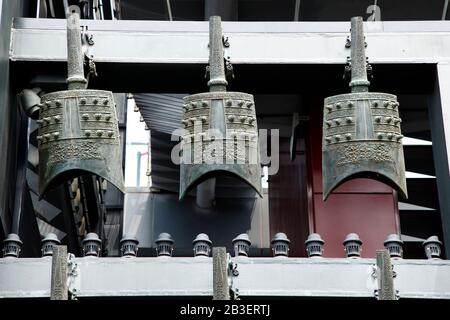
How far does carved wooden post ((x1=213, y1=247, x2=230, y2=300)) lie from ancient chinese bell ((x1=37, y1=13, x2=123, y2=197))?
1826 mm

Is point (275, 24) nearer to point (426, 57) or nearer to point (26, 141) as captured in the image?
point (426, 57)

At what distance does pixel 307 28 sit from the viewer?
81.5 ft

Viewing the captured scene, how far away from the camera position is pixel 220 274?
20188 millimetres

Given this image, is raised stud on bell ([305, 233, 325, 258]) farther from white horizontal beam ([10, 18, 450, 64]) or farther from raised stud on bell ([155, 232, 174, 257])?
white horizontal beam ([10, 18, 450, 64])

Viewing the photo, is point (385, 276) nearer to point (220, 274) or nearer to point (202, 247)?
point (220, 274)

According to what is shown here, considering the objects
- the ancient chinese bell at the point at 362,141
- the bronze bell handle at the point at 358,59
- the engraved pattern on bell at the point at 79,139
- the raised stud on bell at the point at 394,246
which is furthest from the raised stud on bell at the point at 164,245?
the bronze bell handle at the point at 358,59

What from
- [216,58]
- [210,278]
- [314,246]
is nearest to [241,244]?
[210,278]

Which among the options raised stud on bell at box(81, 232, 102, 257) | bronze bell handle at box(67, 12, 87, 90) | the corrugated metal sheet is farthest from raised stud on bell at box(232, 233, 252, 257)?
the corrugated metal sheet

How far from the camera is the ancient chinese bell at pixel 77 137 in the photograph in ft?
67.6

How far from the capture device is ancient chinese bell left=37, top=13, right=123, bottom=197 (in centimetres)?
2061

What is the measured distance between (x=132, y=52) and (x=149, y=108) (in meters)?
9.37

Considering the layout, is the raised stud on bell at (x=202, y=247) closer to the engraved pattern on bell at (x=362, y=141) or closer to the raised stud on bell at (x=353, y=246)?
the engraved pattern on bell at (x=362, y=141)

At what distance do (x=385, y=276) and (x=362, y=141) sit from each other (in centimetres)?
196

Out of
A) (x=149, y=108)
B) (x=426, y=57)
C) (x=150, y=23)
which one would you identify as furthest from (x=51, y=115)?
(x=149, y=108)
